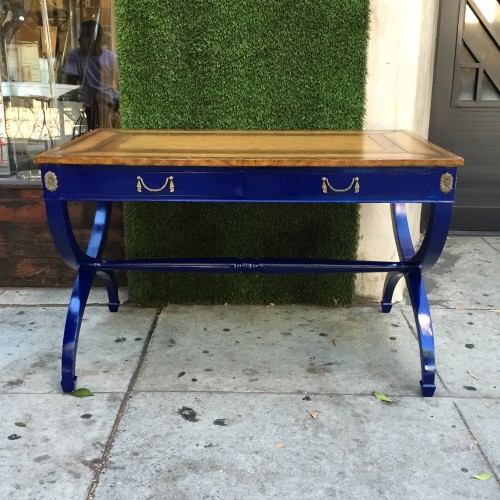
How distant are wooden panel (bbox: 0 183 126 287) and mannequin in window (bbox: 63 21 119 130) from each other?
0.60 meters

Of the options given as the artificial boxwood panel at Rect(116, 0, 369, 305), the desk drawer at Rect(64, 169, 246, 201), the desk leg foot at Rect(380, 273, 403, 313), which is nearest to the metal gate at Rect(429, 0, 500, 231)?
the artificial boxwood panel at Rect(116, 0, 369, 305)

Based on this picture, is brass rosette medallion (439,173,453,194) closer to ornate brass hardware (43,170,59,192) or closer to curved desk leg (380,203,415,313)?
curved desk leg (380,203,415,313)

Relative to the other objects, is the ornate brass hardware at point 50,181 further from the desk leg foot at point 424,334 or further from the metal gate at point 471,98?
the metal gate at point 471,98

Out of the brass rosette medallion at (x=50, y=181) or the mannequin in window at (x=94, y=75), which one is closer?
the brass rosette medallion at (x=50, y=181)

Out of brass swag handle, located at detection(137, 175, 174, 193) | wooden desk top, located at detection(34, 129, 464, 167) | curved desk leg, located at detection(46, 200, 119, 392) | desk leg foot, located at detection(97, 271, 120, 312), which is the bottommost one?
desk leg foot, located at detection(97, 271, 120, 312)

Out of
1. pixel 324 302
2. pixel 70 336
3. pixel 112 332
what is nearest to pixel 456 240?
pixel 324 302

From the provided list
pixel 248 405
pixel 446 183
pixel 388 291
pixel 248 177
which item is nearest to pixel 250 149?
pixel 248 177

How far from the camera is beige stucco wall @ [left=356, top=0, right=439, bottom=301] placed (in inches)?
141

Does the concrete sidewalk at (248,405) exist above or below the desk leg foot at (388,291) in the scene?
below

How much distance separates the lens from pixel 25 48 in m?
4.12

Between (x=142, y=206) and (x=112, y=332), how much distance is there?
788 mm

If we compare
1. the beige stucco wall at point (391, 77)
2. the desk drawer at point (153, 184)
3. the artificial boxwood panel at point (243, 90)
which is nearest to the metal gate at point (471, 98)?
the beige stucco wall at point (391, 77)

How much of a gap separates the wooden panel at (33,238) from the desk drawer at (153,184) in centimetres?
138

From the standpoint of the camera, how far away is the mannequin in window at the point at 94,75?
4.00 metres
